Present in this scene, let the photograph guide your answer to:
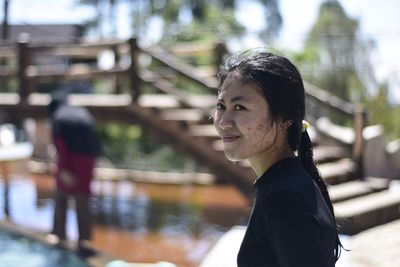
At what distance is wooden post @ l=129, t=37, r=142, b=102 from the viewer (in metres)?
6.96

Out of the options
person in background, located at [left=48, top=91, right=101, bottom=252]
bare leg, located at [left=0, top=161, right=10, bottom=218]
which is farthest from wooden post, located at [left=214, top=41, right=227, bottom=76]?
bare leg, located at [left=0, top=161, right=10, bottom=218]

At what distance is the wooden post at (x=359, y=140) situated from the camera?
6.53m

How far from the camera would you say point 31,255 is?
549cm

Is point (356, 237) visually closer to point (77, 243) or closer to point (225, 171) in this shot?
point (225, 171)

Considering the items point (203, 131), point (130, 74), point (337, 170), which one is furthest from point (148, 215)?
point (337, 170)

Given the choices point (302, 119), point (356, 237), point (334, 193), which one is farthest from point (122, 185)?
point (302, 119)

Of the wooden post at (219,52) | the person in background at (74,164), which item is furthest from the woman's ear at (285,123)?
the wooden post at (219,52)

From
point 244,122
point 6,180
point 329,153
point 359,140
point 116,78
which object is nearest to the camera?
point 244,122

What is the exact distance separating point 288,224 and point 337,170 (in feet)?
17.7

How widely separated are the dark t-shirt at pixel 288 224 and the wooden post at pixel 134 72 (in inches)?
229

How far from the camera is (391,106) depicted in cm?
1194

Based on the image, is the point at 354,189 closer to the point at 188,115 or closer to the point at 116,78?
the point at 188,115

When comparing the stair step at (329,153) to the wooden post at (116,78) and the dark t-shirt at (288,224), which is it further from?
the dark t-shirt at (288,224)

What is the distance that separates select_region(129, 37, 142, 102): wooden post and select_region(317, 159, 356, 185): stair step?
2.49 metres
